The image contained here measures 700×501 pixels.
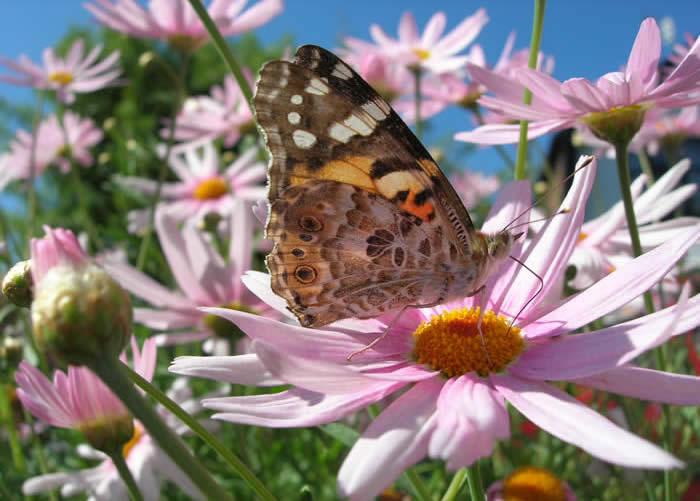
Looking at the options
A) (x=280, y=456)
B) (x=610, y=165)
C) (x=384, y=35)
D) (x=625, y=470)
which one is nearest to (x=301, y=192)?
(x=280, y=456)

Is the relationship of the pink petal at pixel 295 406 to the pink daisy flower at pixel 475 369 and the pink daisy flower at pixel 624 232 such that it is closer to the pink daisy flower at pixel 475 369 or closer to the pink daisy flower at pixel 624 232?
the pink daisy flower at pixel 475 369

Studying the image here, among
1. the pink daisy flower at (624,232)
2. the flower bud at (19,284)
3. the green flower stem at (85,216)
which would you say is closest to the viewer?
the flower bud at (19,284)

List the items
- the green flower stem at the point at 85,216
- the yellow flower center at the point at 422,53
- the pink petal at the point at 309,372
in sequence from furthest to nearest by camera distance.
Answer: the yellow flower center at the point at 422,53
the green flower stem at the point at 85,216
the pink petal at the point at 309,372

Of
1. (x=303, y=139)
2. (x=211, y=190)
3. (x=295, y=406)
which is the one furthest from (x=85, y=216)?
(x=295, y=406)

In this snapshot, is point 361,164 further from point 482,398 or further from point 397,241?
point 482,398

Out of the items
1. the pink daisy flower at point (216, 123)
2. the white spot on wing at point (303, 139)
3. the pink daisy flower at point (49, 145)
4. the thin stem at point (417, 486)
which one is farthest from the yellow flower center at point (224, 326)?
the pink daisy flower at point (49, 145)

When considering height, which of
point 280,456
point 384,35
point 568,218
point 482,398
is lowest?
point 280,456

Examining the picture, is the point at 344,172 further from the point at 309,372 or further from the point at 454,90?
the point at 454,90
